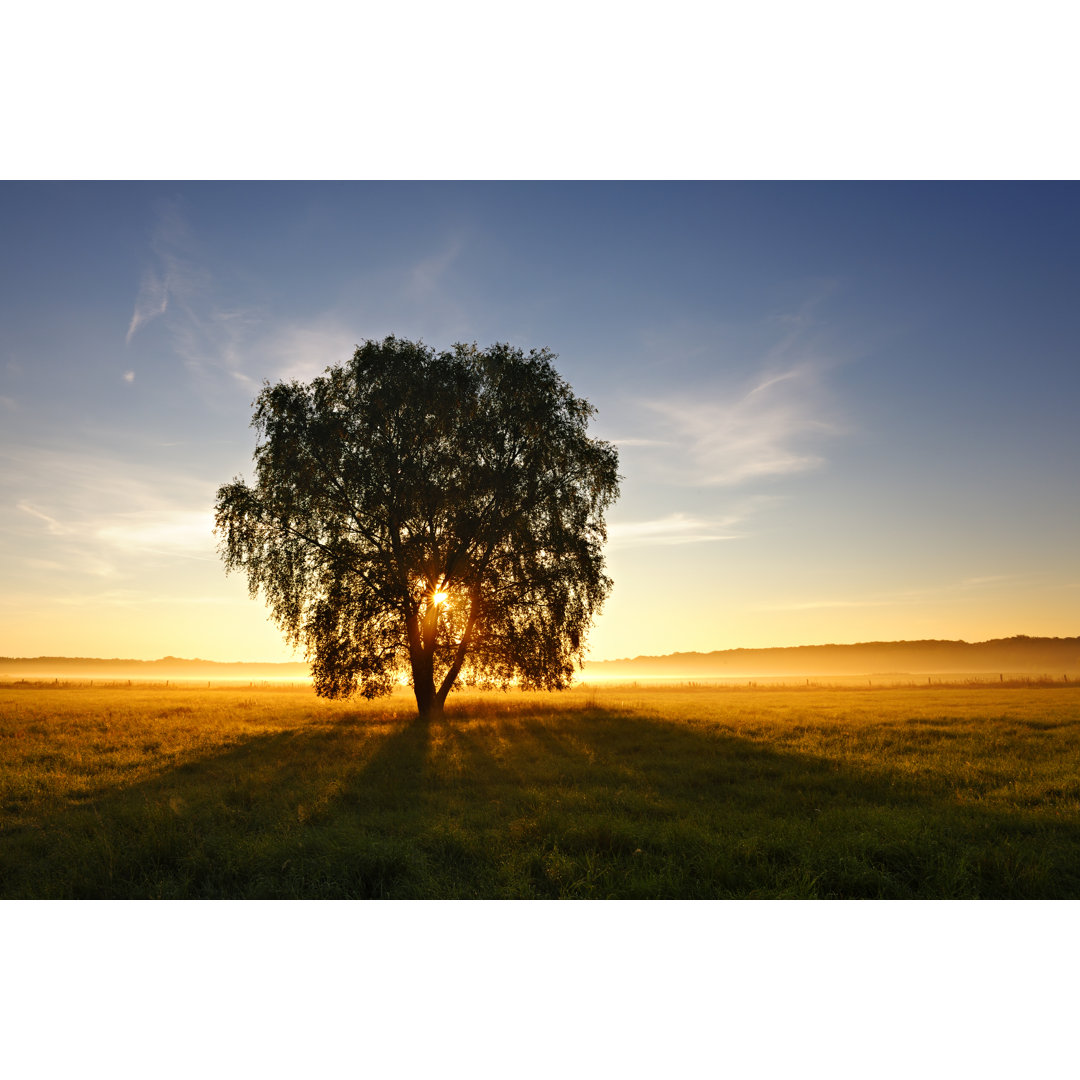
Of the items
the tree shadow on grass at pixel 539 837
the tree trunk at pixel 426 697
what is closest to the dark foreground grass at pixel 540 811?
the tree shadow on grass at pixel 539 837

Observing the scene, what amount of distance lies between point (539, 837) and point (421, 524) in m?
15.6

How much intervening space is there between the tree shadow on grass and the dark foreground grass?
0.12 feet

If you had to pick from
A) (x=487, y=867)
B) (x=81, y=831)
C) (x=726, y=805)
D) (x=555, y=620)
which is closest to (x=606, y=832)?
(x=487, y=867)

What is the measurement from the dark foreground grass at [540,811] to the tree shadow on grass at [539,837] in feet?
0.12

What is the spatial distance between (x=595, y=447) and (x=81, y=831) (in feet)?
67.1

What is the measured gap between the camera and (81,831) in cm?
948

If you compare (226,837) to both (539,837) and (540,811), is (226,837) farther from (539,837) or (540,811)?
(540,811)

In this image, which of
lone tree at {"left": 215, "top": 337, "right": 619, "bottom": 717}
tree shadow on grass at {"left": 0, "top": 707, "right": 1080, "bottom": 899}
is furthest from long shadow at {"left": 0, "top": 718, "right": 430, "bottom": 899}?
lone tree at {"left": 215, "top": 337, "right": 619, "bottom": 717}

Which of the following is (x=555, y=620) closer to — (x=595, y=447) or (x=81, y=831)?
(x=595, y=447)

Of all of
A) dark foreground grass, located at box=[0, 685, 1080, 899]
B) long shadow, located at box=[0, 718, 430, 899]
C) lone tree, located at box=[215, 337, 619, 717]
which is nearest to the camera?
dark foreground grass, located at box=[0, 685, 1080, 899]

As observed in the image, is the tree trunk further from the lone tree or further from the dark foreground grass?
the dark foreground grass

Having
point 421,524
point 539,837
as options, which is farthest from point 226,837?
point 421,524

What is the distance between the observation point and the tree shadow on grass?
7363 millimetres

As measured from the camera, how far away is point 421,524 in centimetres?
2295
